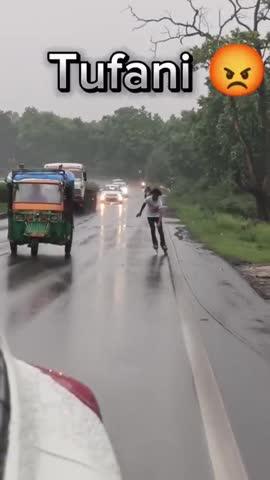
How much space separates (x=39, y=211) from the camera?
18.6 meters

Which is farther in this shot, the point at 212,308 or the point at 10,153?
the point at 10,153

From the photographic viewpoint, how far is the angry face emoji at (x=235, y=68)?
27.7 metres

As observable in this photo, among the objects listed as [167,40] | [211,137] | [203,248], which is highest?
[167,40]

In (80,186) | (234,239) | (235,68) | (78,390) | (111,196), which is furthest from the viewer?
(111,196)

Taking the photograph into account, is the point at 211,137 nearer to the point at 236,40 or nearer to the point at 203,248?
the point at 236,40

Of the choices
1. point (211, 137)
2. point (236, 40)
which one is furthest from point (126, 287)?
point (211, 137)

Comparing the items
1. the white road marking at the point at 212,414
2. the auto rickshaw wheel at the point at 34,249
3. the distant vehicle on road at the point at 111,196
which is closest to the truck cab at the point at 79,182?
the distant vehicle on road at the point at 111,196

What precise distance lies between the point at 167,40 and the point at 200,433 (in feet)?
109

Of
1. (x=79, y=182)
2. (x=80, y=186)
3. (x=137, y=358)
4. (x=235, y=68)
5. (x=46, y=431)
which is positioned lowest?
(x=137, y=358)

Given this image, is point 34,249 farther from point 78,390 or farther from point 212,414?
point 78,390

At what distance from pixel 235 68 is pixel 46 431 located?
25.8 meters

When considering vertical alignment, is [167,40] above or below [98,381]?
above

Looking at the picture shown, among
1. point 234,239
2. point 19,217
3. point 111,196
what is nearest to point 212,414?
point 19,217

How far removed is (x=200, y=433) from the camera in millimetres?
5438
